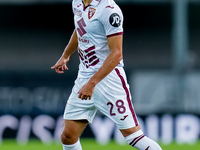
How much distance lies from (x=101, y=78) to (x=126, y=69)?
34.9 ft

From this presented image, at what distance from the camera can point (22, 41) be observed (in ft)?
59.7

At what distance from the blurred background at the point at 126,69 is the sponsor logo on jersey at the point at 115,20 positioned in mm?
5427

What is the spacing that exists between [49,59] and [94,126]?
25.4ft

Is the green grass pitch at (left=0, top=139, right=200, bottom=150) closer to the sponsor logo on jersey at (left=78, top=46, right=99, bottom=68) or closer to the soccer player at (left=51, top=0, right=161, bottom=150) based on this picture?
the soccer player at (left=51, top=0, right=161, bottom=150)

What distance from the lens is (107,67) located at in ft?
17.0

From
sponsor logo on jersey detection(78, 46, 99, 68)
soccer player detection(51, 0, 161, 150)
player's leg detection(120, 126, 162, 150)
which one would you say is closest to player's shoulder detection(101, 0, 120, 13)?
soccer player detection(51, 0, 161, 150)

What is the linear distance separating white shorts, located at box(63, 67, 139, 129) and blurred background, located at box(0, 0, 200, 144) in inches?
190

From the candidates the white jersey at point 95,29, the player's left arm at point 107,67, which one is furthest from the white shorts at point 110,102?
the player's left arm at point 107,67

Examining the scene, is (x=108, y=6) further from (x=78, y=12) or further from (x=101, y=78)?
(x=101, y=78)

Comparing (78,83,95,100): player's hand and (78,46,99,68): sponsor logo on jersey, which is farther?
(78,46,99,68): sponsor logo on jersey

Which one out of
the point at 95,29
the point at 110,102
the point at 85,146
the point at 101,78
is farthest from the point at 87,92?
the point at 85,146

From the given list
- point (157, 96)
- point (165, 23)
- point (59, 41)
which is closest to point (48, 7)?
point (59, 41)

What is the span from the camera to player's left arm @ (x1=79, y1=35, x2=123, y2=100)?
5176 millimetres

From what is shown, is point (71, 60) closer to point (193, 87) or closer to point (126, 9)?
point (126, 9)
